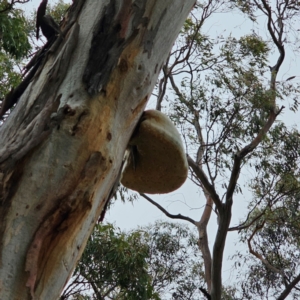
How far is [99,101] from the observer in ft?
4.04

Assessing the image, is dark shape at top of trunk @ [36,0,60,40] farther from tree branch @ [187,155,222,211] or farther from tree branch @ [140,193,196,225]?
tree branch @ [140,193,196,225]

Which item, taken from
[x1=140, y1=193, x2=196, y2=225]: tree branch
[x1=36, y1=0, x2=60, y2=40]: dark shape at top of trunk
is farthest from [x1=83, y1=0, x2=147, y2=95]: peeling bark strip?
[x1=140, y1=193, x2=196, y2=225]: tree branch

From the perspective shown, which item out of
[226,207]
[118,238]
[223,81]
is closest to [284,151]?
[223,81]

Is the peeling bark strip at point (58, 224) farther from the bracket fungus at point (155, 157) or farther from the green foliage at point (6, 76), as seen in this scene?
the green foliage at point (6, 76)

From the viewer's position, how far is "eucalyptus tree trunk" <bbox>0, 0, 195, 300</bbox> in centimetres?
104

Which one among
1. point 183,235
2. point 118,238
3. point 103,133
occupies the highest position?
point 183,235

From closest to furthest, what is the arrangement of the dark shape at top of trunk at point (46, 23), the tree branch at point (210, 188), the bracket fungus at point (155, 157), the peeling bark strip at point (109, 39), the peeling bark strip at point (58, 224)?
the peeling bark strip at point (58, 224), the peeling bark strip at point (109, 39), the dark shape at top of trunk at point (46, 23), the bracket fungus at point (155, 157), the tree branch at point (210, 188)

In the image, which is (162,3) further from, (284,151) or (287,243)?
(287,243)

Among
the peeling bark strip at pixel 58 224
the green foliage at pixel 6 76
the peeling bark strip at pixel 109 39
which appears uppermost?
the green foliage at pixel 6 76

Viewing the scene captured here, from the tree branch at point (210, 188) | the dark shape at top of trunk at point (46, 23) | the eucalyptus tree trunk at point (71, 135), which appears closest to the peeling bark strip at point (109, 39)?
the eucalyptus tree trunk at point (71, 135)

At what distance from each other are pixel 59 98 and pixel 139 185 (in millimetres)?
789

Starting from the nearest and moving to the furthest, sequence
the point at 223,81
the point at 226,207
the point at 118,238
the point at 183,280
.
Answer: the point at 226,207
the point at 118,238
the point at 223,81
the point at 183,280

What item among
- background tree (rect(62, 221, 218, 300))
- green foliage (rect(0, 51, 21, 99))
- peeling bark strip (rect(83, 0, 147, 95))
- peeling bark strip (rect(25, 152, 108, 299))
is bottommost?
peeling bark strip (rect(25, 152, 108, 299))

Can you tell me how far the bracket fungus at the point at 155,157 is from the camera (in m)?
1.56
